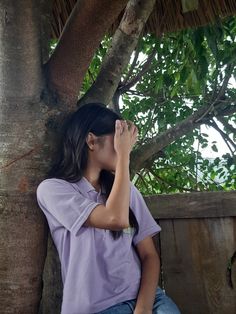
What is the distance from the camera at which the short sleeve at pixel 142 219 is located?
160cm

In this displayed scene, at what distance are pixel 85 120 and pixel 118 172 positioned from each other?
260 millimetres

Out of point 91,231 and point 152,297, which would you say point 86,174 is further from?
point 152,297

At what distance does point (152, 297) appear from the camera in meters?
1.46

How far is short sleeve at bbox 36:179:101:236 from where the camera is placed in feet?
4.51

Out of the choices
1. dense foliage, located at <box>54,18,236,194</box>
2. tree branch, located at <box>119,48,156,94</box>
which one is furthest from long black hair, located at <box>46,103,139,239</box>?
tree branch, located at <box>119,48,156,94</box>

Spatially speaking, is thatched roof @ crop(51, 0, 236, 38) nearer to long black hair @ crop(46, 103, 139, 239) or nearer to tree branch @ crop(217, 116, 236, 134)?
long black hair @ crop(46, 103, 139, 239)

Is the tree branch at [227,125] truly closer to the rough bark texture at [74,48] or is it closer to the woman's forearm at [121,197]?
the rough bark texture at [74,48]

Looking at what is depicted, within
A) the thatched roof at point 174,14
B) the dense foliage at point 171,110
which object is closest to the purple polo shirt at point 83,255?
the thatched roof at point 174,14

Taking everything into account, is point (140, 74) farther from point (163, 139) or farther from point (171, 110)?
point (163, 139)

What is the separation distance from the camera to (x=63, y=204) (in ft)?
4.57

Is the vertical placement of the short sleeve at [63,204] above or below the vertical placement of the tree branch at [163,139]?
below

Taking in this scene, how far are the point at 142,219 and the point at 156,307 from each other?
1.09 ft

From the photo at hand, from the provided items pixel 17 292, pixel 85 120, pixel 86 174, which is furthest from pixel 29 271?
pixel 85 120

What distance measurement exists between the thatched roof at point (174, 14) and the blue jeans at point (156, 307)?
1428mm
